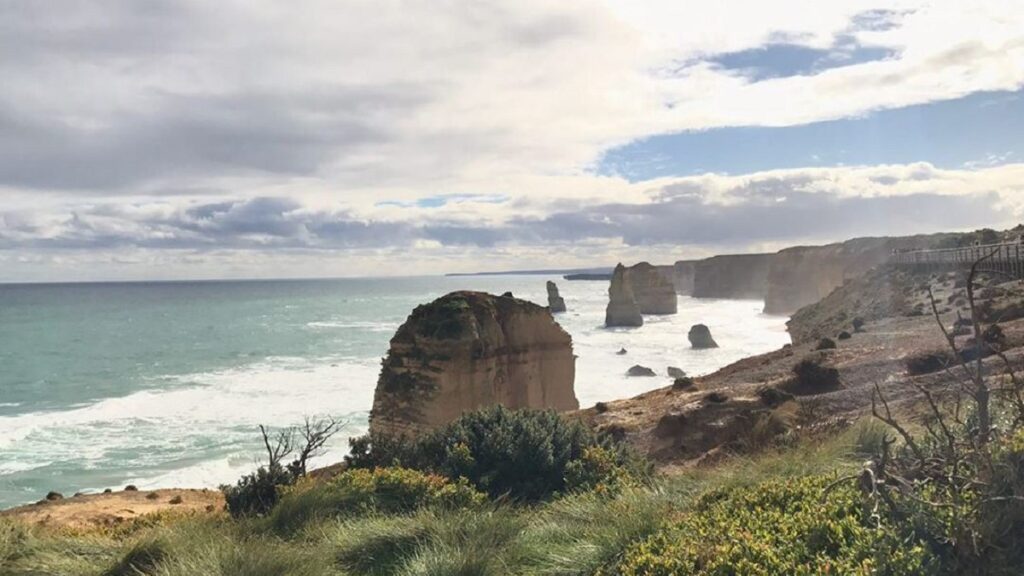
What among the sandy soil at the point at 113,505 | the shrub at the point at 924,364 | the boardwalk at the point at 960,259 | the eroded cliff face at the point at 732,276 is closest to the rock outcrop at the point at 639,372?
the boardwalk at the point at 960,259

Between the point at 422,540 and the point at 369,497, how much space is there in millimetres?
2018

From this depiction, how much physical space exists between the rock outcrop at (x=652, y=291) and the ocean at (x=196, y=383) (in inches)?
367

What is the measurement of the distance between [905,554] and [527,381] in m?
24.5

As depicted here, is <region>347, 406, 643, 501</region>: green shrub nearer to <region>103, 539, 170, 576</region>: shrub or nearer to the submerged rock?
<region>103, 539, 170, 576</region>: shrub

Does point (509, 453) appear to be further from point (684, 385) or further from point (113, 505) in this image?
point (113, 505)

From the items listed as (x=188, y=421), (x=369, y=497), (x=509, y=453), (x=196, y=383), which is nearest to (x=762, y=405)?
(x=509, y=453)

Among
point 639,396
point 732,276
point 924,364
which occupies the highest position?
point 732,276

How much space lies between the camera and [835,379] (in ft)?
58.9

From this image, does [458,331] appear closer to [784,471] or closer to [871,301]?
[784,471]

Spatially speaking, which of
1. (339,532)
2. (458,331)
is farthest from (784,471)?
(458,331)

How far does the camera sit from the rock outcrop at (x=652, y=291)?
12050cm

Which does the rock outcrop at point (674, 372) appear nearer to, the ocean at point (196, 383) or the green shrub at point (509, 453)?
the ocean at point (196, 383)

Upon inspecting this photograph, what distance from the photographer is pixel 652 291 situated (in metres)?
121

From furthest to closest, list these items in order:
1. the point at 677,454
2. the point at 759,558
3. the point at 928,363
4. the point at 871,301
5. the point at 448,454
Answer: the point at 871,301 → the point at 928,363 → the point at 677,454 → the point at 448,454 → the point at 759,558
